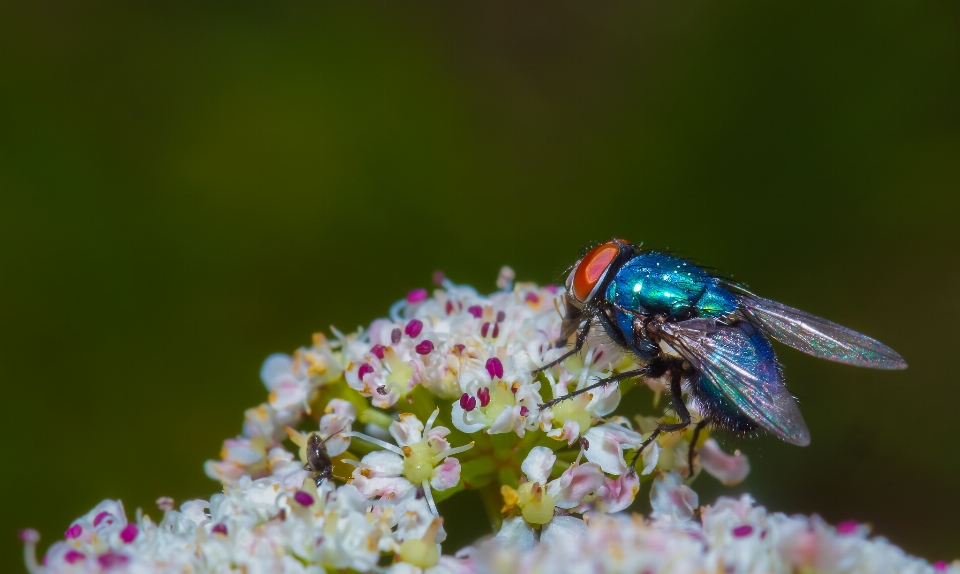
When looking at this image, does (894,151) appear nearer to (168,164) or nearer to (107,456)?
(168,164)

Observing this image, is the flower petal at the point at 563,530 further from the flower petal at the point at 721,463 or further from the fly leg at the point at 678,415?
the flower petal at the point at 721,463

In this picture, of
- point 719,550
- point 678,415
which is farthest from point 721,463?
point 719,550

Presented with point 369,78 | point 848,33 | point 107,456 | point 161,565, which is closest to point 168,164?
point 369,78

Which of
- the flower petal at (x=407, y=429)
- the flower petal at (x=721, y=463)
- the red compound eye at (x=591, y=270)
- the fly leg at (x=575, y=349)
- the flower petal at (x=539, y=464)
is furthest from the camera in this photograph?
the flower petal at (x=721, y=463)

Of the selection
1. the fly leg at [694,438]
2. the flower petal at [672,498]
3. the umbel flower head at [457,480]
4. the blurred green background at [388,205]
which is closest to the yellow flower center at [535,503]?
the umbel flower head at [457,480]

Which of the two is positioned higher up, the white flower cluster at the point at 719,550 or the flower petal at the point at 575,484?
the flower petal at the point at 575,484

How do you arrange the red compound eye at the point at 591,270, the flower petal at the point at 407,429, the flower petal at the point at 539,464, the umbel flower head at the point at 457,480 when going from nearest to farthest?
the umbel flower head at the point at 457,480
the flower petal at the point at 539,464
the flower petal at the point at 407,429
the red compound eye at the point at 591,270

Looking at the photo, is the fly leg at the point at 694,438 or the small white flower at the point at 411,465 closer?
the small white flower at the point at 411,465
